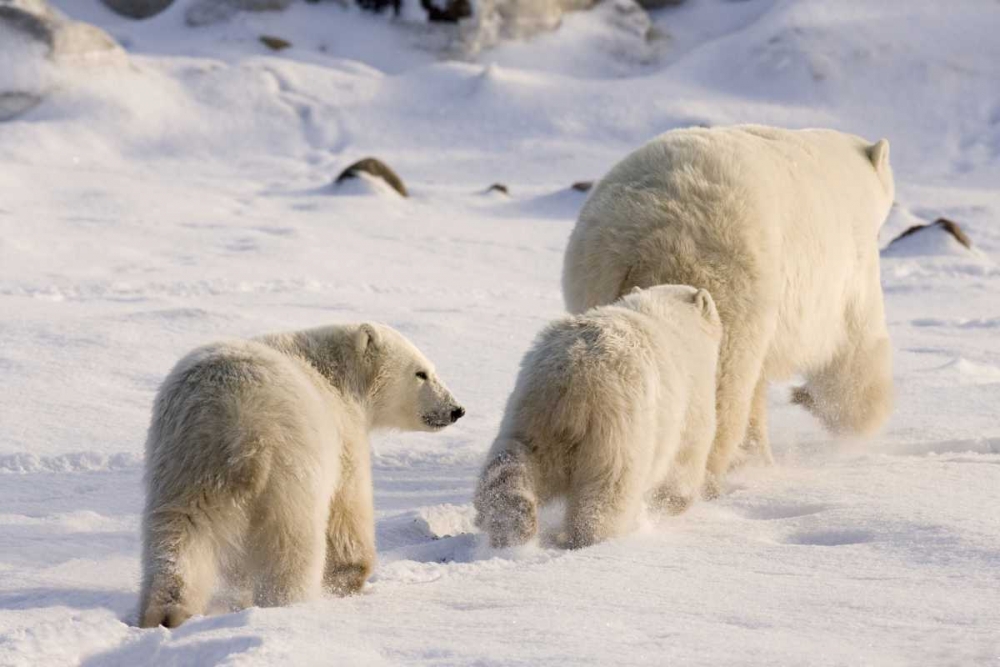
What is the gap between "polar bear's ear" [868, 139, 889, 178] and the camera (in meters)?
5.79

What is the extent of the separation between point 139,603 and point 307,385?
2.35 feet

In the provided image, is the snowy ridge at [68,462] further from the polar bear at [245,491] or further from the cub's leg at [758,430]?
the cub's leg at [758,430]

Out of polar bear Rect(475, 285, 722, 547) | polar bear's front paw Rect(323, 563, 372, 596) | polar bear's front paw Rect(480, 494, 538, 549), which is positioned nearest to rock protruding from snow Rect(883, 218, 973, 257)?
polar bear Rect(475, 285, 722, 547)

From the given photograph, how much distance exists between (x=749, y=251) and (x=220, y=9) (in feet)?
54.8

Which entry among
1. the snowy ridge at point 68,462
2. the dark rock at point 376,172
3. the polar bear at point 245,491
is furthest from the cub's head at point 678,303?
the dark rock at point 376,172

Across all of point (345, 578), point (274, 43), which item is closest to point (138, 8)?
point (274, 43)

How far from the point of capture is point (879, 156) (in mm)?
5805

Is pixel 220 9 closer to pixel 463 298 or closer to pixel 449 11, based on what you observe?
pixel 449 11

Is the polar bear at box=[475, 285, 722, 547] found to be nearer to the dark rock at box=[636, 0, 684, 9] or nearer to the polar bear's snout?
the polar bear's snout

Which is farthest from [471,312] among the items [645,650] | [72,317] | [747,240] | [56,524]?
[645,650]

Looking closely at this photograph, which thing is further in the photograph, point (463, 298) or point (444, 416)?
point (463, 298)

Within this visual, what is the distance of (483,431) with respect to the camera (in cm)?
575

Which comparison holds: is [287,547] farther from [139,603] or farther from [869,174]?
[869,174]

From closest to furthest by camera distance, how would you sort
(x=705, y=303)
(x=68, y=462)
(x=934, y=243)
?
(x=705, y=303) → (x=68, y=462) → (x=934, y=243)
